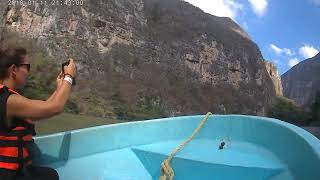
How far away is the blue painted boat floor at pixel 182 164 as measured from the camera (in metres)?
2.52

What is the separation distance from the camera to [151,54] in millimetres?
44406

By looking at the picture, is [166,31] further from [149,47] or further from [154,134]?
[154,134]

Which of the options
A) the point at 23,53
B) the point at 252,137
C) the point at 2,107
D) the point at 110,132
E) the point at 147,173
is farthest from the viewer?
the point at 252,137

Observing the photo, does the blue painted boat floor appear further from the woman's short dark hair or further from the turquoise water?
the woman's short dark hair

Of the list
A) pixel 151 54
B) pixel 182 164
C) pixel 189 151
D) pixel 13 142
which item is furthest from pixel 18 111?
pixel 151 54

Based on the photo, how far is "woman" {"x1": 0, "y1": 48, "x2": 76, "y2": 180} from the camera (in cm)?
169

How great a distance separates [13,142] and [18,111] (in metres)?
0.17

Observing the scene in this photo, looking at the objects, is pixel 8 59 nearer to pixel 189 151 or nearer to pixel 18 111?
pixel 18 111

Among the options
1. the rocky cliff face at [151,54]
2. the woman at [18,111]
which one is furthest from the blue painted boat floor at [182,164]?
the rocky cliff face at [151,54]

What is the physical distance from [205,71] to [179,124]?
49.4 m

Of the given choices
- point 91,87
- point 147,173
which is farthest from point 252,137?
point 91,87

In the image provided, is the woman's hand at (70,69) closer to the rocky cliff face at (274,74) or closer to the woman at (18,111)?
the woman at (18,111)

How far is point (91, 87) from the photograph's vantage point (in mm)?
34844

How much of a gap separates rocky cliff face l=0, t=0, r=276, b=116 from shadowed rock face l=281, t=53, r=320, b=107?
33.8 m
